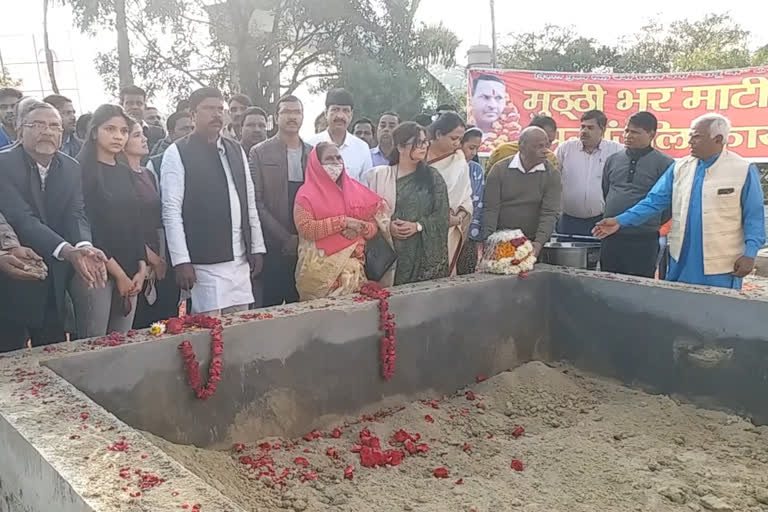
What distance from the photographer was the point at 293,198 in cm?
403

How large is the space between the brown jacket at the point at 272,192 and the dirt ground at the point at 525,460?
50.5 inches

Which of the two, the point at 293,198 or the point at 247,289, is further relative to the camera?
the point at 293,198

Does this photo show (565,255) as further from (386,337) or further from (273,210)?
(273,210)

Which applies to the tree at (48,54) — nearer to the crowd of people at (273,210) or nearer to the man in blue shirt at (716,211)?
the crowd of people at (273,210)

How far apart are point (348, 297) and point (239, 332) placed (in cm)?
68

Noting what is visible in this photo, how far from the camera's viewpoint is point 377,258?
3.90 meters

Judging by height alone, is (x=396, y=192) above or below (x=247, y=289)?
above

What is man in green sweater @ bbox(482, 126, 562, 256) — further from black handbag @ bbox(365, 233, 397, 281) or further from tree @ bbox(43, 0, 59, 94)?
tree @ bbox(43, 0, 59, 94)

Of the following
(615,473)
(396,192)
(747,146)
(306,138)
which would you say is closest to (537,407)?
(615,473)

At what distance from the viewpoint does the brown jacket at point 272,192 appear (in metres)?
3.94

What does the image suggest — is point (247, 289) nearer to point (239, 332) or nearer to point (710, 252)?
point (239, 332)

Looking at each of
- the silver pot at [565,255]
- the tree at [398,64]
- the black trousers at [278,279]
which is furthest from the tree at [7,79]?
the silver pot at [565,255]

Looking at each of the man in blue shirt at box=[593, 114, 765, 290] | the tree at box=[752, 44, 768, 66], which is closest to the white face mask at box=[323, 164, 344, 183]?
the man in blue shirt at box=[593, 114, 765, 290]

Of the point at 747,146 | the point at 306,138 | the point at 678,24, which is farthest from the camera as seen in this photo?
the point at 678,24
